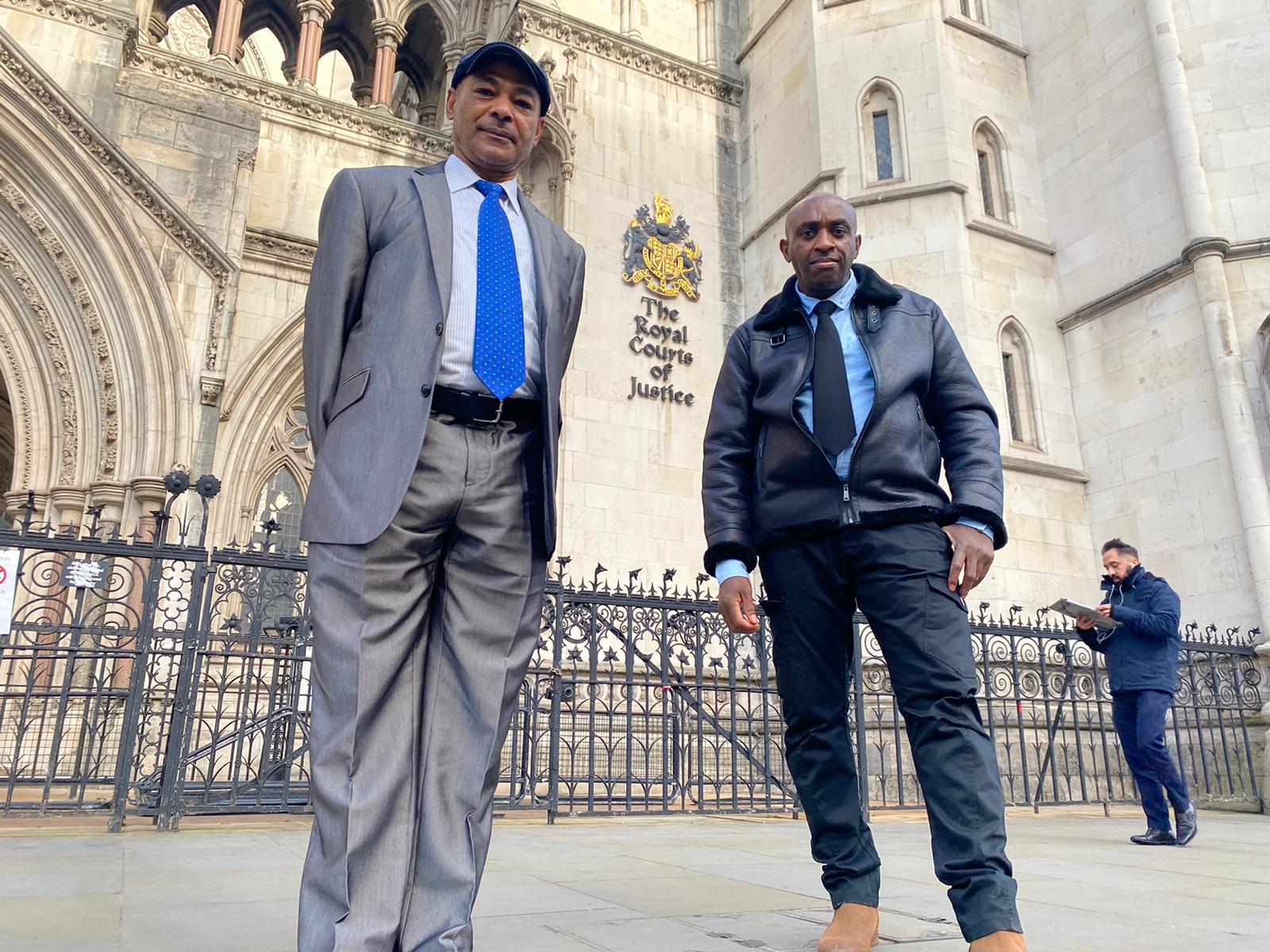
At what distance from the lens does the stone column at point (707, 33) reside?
1532 cm

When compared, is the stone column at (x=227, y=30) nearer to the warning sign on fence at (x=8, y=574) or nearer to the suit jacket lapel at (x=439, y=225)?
the warning sign on fence at (x=8, y=574)

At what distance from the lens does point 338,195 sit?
203cm

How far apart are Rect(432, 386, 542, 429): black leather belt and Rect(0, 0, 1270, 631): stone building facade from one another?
9.51 metres

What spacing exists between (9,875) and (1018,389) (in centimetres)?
1181

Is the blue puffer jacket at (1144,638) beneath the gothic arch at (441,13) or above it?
beneath

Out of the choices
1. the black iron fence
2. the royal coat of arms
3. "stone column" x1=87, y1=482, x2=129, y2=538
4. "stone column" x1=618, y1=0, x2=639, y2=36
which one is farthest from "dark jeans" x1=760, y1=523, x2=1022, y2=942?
"stone column" x1=618, y1=0, x2=639, y2=36

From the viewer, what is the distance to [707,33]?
15.5 meters

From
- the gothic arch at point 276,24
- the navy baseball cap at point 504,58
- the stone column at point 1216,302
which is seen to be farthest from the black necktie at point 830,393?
the gothic arch at point 276,24

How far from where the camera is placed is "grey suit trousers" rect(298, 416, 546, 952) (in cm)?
165

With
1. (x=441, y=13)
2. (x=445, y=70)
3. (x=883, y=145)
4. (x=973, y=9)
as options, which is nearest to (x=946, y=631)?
(x=883, y=145)

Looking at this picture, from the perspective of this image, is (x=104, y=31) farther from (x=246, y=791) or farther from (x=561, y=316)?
(x=561, y=316)

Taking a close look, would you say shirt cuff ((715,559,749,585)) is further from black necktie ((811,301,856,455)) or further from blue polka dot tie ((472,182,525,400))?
blue polka dot tie ((472,182,525,400))

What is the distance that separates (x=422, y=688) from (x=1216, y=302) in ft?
37.5

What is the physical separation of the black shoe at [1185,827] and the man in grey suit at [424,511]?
16.5ft
